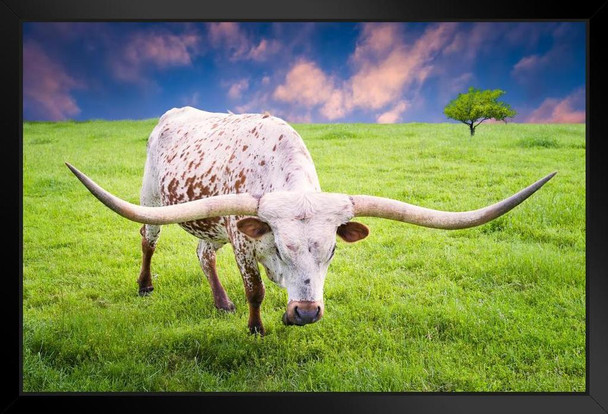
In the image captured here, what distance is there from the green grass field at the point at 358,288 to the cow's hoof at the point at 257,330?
6cm

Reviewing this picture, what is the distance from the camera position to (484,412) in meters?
3.54

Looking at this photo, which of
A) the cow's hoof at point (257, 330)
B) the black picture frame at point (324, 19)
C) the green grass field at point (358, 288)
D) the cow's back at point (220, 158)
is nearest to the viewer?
the black picture frame at point (324, 19)

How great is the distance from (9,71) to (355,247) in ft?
11.5

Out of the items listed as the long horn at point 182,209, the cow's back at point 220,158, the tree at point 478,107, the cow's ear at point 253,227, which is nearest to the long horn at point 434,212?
the cow's back at point 220,158

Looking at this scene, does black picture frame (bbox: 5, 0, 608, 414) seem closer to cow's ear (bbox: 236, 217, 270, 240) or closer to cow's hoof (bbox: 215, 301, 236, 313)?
cow's ear (bbox: 236, 217, 270, 240)

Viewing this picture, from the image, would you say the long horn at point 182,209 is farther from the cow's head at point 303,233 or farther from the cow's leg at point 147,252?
the cow's leg at point 147,252

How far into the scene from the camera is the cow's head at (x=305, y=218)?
10.1 ft

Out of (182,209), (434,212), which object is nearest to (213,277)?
(182,209)

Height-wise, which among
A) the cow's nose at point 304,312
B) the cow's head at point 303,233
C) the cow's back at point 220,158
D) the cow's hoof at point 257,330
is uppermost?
the cow's back at point 220,158

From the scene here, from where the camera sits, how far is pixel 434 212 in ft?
10.6

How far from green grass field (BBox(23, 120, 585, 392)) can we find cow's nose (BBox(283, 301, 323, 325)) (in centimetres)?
99

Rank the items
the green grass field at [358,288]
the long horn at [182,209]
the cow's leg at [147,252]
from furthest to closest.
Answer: the cow's leg at [147,252]
the green grass field at [358,288]
the long horn at [182,209]

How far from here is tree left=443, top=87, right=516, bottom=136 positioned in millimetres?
5254

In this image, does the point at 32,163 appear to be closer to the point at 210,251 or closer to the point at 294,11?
the point at 210,251
